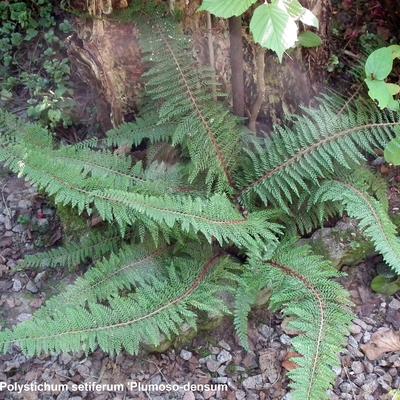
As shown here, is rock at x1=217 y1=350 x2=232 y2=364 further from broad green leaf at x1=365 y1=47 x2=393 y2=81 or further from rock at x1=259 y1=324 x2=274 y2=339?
broad green leaf at x1=365 y1=47 x2=393 y2=81

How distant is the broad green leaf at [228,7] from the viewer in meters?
1.68

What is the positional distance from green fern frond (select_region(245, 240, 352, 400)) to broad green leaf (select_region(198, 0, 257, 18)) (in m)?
0.99

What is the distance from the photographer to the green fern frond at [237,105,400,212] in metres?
2.29

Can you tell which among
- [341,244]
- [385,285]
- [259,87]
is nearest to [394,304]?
[385,285]

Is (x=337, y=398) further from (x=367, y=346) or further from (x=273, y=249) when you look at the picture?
(x=273, y=249)

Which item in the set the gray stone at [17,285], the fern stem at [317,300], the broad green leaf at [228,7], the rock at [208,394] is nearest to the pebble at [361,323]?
the fern stem at [317,300]

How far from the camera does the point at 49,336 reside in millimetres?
1826

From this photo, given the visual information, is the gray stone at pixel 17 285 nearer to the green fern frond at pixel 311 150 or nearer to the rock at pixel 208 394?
the rock at pixel 208 394

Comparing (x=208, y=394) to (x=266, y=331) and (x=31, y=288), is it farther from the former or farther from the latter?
(x=31, y=288)

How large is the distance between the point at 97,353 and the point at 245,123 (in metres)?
1.34

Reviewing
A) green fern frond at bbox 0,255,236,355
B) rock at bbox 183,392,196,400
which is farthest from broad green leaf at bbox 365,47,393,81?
rock at bbox 183,392,196,400

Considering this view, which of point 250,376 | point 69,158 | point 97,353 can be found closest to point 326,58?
point 69,158

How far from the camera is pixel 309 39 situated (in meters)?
2.54

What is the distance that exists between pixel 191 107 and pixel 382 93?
0.82m
